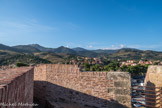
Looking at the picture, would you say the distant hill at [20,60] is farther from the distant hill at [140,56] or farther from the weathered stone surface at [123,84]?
the distant hill at [140,56]

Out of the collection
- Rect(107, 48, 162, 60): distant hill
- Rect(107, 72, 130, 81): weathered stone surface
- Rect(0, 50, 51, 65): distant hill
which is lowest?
Rect(0, 50, 51, 65): distant hill

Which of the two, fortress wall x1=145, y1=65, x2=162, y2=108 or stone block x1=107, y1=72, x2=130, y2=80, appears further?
stone block x1=107, y1=72, x2=130, y2=80

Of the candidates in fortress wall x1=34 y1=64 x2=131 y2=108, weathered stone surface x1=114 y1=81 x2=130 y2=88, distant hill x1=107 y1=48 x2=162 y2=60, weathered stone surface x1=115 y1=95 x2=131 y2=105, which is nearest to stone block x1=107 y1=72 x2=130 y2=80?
fortress wall x1=34 y1=64 x2=131 y2=108

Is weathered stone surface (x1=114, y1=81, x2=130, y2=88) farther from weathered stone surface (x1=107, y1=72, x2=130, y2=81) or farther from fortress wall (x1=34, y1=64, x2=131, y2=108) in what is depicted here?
weathered stone surface (x1=107, y1=72, x2=130, y2=81)

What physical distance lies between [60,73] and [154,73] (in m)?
3.90

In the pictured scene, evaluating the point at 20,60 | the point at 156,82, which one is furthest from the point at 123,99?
the point at 20,60

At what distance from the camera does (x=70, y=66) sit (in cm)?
527

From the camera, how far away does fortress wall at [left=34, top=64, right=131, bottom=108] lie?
177 inches

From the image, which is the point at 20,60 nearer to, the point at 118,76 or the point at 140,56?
the point at 118,76

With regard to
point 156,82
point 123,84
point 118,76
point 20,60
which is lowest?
point 20,60

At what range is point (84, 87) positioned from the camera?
4984 millimetres

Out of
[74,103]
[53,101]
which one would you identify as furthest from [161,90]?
[53,101]

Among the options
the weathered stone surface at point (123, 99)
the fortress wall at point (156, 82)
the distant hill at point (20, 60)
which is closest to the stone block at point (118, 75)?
the weathered stone surface at point (123, 99)

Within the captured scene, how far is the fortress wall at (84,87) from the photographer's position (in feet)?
14.8
